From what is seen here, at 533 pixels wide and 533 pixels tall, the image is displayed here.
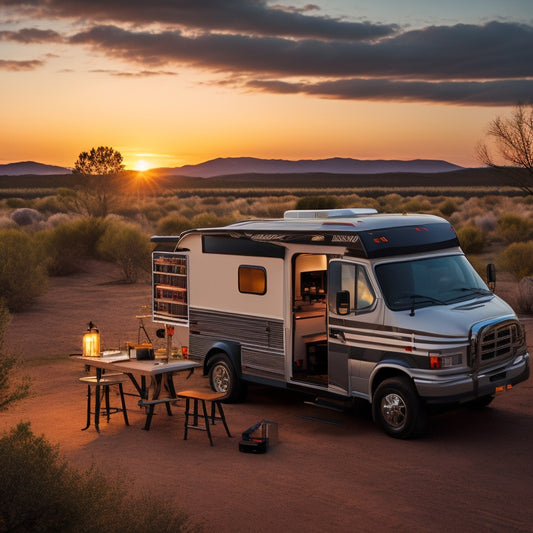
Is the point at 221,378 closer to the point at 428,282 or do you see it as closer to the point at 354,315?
the point at 354,315

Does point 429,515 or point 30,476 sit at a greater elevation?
point 30,476

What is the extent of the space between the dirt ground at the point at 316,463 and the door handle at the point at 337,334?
121 centimetres

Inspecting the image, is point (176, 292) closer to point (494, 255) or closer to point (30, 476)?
point (30, 476)

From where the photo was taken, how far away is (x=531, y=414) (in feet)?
39.3

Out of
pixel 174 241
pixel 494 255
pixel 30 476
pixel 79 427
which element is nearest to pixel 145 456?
pixel 79 427

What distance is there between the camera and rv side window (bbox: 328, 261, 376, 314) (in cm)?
1098

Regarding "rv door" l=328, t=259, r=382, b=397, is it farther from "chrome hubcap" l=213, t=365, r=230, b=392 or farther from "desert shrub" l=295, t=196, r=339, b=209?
"desert shrub" l=295, t=196, r=339, b=209

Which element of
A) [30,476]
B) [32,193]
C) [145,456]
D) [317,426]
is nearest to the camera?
[30,476]

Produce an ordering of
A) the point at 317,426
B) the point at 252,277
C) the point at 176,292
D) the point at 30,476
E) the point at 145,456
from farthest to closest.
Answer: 1. the point at 176,292
2. the point at 252,277
3. the point at 317,426
4. the point at 145,456
5. the point at 30,476

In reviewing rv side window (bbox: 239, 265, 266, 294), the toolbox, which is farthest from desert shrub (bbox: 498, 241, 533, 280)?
the toolbox

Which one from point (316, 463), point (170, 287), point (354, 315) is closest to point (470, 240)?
point (170, 287)

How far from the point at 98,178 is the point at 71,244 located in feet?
86.2

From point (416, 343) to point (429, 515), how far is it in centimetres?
270

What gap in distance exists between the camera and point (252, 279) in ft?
41.3
